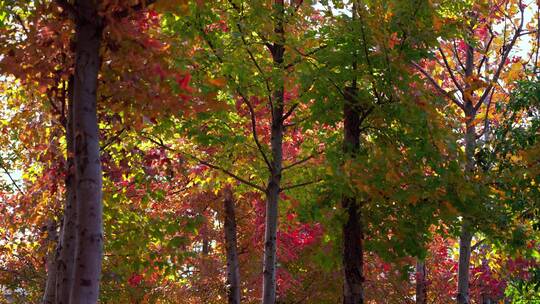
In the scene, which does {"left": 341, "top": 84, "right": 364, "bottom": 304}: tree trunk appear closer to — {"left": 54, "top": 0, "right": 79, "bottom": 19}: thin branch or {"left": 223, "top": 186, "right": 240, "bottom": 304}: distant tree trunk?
{"left": 54, "top": 0, "right": 79, "bottom": 19}: thin branch

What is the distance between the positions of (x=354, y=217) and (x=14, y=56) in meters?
6.13

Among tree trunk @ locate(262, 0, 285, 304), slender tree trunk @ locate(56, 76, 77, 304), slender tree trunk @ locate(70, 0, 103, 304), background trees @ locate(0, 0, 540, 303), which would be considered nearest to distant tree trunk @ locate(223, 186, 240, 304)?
background trees @ locate(0, 0, 540, 303)

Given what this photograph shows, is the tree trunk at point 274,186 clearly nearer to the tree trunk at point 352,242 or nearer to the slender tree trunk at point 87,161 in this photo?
the tree trunk at point 352,242

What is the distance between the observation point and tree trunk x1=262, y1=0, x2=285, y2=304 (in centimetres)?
1163

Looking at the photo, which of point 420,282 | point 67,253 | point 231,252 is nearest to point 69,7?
point 67,253

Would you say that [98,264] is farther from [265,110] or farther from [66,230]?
[265,110]

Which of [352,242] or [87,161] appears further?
[352,242]

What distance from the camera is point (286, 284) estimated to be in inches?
658

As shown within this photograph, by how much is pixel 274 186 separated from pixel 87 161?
6447 mm

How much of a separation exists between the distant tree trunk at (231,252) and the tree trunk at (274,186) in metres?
4.54

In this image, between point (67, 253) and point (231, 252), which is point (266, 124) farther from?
point (67, 253)

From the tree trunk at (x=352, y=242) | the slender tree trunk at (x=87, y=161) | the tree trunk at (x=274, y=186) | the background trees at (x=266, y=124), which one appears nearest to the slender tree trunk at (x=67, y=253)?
the background trees at (x=266, y=124)

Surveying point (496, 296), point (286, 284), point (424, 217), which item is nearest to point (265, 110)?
point (286, 284)

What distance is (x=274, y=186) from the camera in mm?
11961
